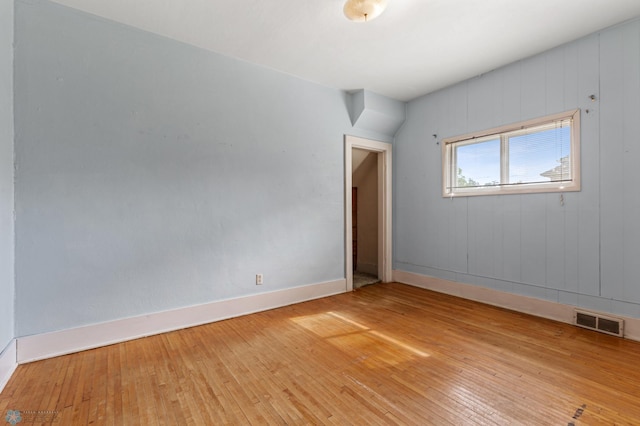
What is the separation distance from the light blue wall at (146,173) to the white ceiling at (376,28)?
0.29 metres

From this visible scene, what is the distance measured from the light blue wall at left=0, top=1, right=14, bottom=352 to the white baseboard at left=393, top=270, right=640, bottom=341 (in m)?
4.38

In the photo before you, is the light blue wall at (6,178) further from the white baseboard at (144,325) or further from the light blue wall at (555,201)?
the light blue wall at (555,201)

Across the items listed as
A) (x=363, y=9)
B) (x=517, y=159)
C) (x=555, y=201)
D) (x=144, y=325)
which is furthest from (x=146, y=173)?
(x=555, y=201)

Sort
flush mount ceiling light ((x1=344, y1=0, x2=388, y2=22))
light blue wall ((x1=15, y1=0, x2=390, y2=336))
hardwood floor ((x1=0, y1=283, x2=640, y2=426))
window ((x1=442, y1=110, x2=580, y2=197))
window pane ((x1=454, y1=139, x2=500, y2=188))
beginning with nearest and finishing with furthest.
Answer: hardwood floor ((x1=0, y1=283, x2=640, y2=426))
flush mount ceiling light ((x1=344, y1=0, x2=388, y2=22))
light blue wall ((x1=15, y1=0, x2=390, y2=336))
window ((x1=442, y1=110, x2=580, y2=197))
window pane ((x1=454, y1=139, x2=500, y2=188))

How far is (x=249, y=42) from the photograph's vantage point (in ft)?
9.53

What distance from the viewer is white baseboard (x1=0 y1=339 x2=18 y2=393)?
1930 mm

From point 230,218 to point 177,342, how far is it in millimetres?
1281

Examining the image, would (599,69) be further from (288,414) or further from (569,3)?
(288,414)

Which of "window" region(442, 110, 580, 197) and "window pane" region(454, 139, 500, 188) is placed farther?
"window pane" region(454, 139, 500, 188)

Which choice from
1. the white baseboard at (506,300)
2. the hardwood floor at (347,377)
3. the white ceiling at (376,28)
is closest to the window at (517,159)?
the white ceiling at (376,28)

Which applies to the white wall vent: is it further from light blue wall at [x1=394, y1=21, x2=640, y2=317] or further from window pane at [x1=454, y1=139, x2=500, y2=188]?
window pane at [x1=454, y1=139, x2=500, y2=188]

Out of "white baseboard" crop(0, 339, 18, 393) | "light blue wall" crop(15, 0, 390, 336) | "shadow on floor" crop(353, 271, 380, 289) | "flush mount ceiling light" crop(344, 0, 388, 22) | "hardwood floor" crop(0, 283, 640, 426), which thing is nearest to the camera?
"hardwood floor" crop(0, 283, 640, 426)

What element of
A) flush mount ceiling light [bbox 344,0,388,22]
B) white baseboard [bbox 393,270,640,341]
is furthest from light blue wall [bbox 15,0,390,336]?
white baseboard [bbox 393,270,640,341]

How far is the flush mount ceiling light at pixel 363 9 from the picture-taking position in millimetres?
2189
